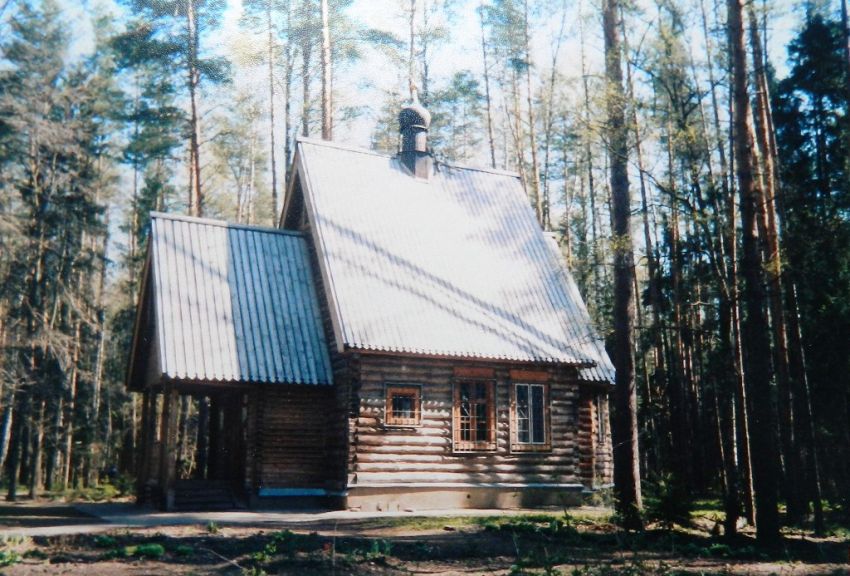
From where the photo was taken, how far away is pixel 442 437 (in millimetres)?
18750

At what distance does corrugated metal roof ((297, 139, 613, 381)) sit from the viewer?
61.6 ft

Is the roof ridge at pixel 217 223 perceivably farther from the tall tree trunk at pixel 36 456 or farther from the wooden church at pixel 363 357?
the tall tree trunk at pixel 36 456

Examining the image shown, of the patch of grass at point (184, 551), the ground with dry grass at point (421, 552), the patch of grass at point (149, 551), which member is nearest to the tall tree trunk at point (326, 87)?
the ground with dry grass at point (421, 552)

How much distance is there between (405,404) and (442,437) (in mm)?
1212

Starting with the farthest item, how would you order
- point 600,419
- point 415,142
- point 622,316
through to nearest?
point 600,419
point 415,142
point 622,316

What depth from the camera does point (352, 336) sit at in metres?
17.6

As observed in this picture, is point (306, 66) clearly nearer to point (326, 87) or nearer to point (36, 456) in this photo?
point (326, 87)

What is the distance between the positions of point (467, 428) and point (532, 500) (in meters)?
2.46

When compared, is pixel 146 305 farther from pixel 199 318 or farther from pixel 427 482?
pixel 427 482

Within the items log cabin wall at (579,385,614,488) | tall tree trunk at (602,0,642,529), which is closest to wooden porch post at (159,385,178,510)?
tall tree trunk at (602,0,642,529)

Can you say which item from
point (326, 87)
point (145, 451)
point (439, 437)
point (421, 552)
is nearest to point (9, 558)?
point (421, 552)

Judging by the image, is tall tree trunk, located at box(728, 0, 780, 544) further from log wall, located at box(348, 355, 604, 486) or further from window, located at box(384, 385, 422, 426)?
window, located at box(384, 385, 422, 426)

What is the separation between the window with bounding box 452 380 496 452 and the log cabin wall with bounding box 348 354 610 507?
151 mm

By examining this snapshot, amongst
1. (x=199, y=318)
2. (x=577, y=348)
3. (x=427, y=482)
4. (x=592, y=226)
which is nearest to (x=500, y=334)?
(x=577, y=348)
